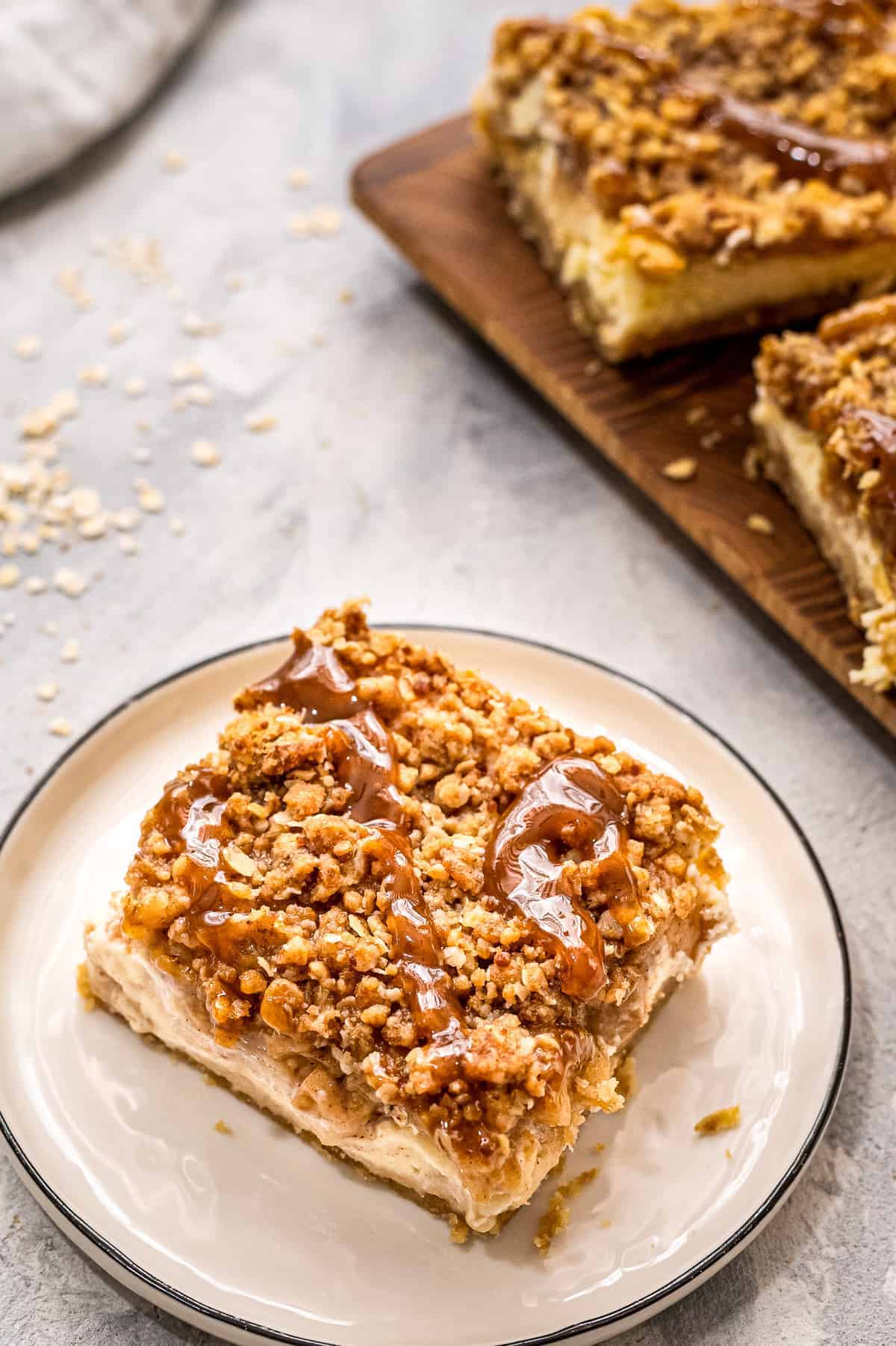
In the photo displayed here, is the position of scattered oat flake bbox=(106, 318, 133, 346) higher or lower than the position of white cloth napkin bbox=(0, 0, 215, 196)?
lower

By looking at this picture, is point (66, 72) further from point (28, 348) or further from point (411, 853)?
point (411, 853)

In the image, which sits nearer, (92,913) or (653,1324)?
(653,1324)

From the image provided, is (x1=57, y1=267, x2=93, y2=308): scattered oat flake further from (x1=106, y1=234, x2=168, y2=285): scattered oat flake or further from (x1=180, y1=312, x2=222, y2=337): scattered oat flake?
(x1=180, y1=312, x2=222, y2=337): scattered oat flake

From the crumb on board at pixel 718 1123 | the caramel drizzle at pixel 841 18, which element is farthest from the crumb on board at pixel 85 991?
the caramel drizzle at pixel 841 18

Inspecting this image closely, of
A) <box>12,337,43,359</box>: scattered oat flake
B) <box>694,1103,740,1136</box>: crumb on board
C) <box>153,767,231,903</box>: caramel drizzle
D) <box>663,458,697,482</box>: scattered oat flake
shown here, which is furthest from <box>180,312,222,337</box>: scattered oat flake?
<box>694,1103,740,1136</box>: crumb on board

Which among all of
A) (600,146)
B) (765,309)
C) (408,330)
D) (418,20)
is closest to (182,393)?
(408,330)

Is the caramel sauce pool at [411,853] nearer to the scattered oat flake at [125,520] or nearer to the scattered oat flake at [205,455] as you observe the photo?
the scattered oat flake at [125,520]

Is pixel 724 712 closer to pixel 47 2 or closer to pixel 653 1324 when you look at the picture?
pixel 653 1324
